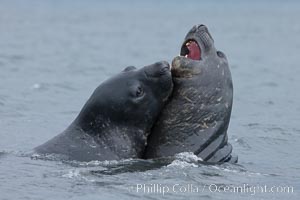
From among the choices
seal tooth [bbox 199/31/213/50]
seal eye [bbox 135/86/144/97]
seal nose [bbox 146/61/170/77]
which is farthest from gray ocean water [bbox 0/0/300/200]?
seal tooth [bbox 199/31/213/50]

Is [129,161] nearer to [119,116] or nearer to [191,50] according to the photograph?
[119,116]

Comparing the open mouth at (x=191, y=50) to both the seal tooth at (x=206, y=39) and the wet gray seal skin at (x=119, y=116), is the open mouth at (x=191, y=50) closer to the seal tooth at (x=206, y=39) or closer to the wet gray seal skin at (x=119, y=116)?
the seal tooth at (x=206, y=39)

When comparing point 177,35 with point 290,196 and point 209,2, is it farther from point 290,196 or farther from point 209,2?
point 209,2

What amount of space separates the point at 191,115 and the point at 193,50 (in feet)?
2.40

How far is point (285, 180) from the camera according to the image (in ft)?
36.9

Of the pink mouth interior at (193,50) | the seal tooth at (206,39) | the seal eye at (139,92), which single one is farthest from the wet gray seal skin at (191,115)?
the seal eye at (139,92)

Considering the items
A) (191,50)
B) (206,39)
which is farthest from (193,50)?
(206,39)

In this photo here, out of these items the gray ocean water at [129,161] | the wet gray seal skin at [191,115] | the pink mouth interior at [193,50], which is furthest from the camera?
the pink mouth interior at [193,50]

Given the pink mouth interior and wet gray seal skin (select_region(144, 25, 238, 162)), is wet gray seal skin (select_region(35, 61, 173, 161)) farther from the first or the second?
the pink mouth interior

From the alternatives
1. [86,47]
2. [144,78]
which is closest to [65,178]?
[144,78]

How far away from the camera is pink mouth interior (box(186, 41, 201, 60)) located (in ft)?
37.8

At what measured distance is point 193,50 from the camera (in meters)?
11.6

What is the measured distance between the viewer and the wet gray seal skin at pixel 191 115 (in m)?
11.3

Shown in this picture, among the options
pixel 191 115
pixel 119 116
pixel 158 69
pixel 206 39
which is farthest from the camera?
pixel 206 39
